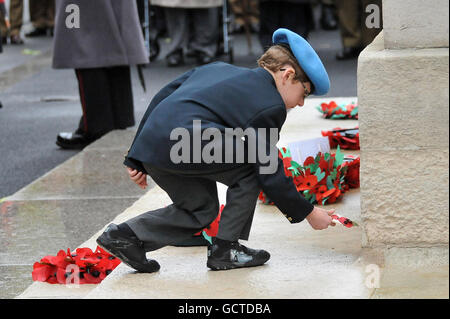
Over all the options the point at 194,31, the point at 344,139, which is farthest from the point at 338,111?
the point at 194,31

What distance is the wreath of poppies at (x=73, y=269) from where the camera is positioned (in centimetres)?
379

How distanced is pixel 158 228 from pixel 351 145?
2208 millimetres

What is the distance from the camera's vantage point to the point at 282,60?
134 inches

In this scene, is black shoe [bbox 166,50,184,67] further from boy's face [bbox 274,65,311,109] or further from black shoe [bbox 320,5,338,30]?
boy's face [bbox 274,65,311,109]

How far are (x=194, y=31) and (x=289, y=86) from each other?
861 cm

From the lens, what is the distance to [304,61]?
3.37 meters

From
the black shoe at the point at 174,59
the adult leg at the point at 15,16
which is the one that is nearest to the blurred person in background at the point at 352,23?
the black shoe at the point at 174,59

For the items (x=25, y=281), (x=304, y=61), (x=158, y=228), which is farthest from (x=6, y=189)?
(x=304, y=61)

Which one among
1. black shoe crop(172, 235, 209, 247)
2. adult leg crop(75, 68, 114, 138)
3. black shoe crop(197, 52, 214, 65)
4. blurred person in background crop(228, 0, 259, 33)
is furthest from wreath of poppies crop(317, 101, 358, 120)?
blurred person in background crop(228, 0, 259, 33)

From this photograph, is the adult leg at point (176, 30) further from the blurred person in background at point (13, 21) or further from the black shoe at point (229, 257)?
the black shoe at point (229, 257)

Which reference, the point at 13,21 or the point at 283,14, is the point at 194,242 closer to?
the point at 283,14

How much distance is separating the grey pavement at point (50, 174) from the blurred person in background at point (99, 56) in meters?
0.17

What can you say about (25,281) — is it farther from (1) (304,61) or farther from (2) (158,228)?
(1) (304,61)
